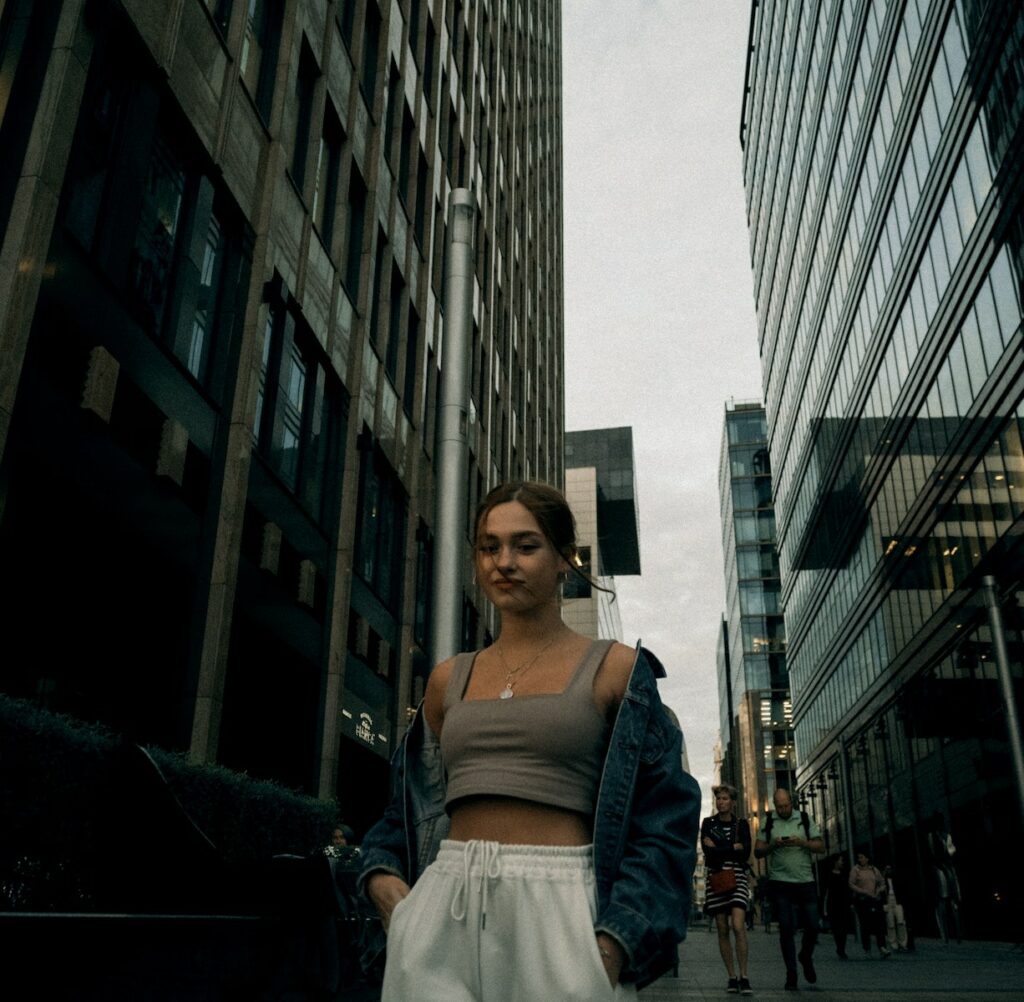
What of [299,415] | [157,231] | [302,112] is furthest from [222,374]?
[302,112]

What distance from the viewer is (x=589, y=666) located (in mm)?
2094

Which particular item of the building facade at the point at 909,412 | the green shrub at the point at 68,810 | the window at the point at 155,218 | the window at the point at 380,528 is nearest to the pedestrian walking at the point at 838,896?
the building facade at the point at 909,412

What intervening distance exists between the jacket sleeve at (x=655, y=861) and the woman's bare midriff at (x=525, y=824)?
10 centimetres

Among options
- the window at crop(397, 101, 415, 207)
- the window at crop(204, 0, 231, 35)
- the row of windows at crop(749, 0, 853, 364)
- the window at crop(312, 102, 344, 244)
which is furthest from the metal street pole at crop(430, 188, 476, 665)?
the row of windows at crop(749, 0, 853, 364)

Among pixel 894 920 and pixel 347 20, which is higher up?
pixel 347 20

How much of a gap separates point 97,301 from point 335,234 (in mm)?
8020

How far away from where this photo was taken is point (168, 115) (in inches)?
452

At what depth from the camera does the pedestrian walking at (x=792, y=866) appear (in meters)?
10.9

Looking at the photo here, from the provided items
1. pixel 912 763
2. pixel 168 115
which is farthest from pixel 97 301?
pixel 912 763

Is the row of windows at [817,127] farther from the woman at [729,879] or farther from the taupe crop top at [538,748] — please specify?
the taupe crop top at [538,748]

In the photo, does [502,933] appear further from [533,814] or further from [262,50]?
[262,50]

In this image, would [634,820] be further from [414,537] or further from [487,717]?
[414,537]

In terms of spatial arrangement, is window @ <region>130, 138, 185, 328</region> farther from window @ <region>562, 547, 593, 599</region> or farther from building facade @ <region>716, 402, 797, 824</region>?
building facade @ <region>716, 402, 797, 824</region>

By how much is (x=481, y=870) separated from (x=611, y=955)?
0.29 metres
